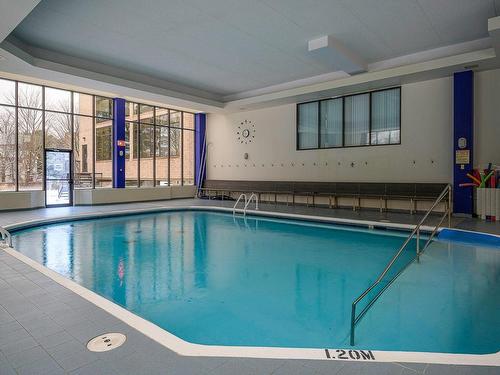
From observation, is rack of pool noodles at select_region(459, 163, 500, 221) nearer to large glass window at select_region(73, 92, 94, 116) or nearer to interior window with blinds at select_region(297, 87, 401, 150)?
interior window with blinds at select_region(297, 87, 401, 150)

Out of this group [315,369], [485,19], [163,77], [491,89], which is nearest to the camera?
[315,369]

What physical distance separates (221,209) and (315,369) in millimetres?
7658

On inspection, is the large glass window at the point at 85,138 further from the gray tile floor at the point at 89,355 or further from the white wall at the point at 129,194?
the gray tile floor at the point at 89,355

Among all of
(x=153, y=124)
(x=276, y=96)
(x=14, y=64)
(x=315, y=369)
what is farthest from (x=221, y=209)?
(x=315, y=369)

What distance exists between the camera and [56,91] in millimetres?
9336

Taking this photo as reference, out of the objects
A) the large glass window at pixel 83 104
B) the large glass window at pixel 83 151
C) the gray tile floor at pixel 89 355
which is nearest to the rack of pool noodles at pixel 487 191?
the gray tile floor at pixel 89 355

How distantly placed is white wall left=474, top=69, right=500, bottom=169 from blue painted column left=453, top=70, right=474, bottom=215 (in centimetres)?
24

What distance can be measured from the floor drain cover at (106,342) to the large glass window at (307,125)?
866 centimetres

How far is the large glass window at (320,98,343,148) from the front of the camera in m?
9.52

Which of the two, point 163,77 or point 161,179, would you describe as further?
point 161,179

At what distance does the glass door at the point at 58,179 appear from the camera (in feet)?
30.8

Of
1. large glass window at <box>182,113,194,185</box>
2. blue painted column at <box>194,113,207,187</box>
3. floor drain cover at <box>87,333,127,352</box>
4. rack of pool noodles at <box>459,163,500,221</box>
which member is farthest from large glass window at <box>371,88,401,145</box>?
floor drain cover at <box>87,333,127,352</box>

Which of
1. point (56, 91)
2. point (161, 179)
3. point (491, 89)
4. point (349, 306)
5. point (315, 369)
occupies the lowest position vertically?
point (349, 306)

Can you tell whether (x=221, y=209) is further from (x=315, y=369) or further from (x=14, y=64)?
(x=315, y=369)
